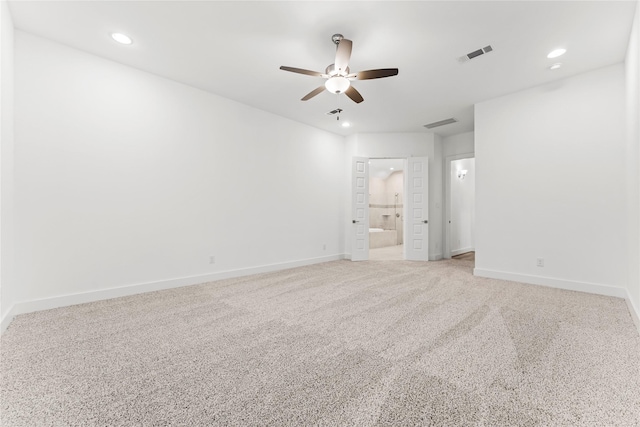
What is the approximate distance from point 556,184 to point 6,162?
20.4 ft

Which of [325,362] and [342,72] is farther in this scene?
[342,72]

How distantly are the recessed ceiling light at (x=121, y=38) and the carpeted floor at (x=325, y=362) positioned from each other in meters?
2.84

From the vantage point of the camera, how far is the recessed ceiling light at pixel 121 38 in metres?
2.80

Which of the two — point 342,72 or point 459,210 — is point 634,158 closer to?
point 342,72

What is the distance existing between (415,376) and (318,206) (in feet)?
14.1

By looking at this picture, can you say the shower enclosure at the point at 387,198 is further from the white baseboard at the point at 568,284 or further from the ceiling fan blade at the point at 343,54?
the ceiling fan blade at the point at 343,54

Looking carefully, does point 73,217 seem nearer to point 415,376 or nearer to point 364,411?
point 364,411

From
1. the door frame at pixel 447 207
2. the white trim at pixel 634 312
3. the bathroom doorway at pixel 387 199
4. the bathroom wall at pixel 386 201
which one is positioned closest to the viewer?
the white trim at pixel 634 312

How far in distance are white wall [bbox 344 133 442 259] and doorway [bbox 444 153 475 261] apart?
1.23ft

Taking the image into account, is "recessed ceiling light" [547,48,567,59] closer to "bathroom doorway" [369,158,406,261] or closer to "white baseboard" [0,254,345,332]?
"white baseboard" [0,254,345,332]

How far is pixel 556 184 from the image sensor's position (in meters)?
3.74

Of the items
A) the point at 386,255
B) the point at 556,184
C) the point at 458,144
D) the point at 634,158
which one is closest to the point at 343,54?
the point at 634,158

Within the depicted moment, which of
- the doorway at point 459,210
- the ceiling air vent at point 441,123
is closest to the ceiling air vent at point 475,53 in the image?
the ceiling air vent at point 441,123

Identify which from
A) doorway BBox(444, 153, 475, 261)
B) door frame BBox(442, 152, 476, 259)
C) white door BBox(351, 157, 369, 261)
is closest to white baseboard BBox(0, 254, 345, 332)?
white door BBox(351, 157, 369, 261)
